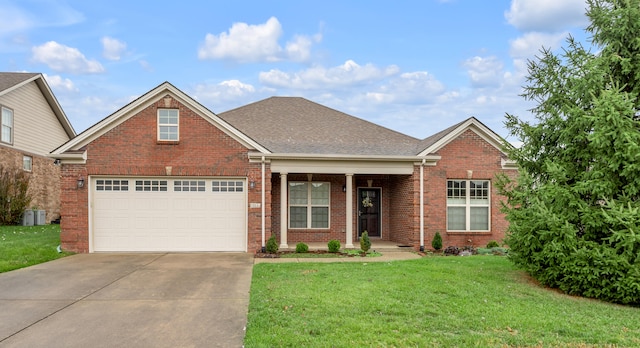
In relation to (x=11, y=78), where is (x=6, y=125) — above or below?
below

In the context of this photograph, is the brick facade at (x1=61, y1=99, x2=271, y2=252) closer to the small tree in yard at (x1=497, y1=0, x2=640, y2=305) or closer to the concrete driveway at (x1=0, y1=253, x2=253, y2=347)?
the concrete driveway at (x1=0, y1=253, x2=253, y2=347)

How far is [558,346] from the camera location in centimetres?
444

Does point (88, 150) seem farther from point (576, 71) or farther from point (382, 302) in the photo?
point (576, 71)

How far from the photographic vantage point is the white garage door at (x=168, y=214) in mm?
12406

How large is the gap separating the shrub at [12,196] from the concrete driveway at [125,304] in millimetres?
10309

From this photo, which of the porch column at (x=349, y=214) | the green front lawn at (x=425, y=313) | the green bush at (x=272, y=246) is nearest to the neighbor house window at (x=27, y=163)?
the green bush at (x=272, y=246)

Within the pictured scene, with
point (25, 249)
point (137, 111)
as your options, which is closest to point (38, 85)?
point (137, 111)

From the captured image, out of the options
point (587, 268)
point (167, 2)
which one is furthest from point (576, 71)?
point (167, 2)

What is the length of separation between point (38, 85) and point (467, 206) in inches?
890

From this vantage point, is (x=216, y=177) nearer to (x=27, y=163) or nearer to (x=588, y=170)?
(x=588, y=170)

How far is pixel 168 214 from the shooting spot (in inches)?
495

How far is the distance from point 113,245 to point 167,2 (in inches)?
309

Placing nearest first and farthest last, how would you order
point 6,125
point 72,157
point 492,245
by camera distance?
point 72,157 → point 492,245 → point 6,125

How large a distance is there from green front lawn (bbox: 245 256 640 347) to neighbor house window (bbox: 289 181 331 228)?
20.6 feet
